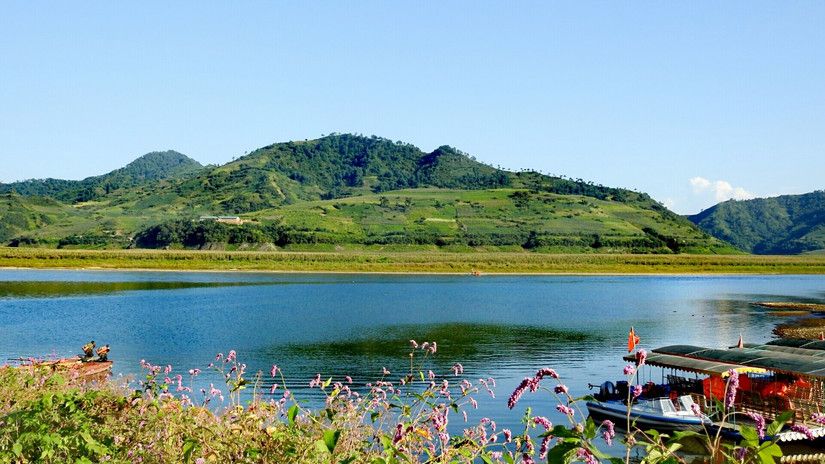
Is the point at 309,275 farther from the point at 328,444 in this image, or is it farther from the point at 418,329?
the point at 328,444

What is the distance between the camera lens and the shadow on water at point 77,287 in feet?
300

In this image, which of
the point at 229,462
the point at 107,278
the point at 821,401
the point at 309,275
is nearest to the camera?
the point at 229,462

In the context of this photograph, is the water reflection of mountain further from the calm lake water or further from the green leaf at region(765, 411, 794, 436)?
the green leaf at region(765, 411, 794, 436)

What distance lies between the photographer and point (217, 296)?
303ft

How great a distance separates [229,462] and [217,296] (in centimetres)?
8786

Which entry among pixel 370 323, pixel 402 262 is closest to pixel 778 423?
pixel 370 323

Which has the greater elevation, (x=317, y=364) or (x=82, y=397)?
(x=82, y=397)

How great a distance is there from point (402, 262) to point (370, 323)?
345 feet

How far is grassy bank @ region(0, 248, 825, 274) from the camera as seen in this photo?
160 meters

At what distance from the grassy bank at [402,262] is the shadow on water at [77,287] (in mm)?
40853

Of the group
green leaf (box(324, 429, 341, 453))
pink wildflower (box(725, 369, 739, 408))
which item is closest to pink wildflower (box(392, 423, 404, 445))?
green leaf (box(324, 429, 341, 453))

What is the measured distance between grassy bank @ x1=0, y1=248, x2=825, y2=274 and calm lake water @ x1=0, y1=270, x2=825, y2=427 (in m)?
39.3

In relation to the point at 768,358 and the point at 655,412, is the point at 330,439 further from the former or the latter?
the point at 768,358

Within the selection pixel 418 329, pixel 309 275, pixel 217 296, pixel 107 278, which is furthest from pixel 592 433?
pixel 309 275
